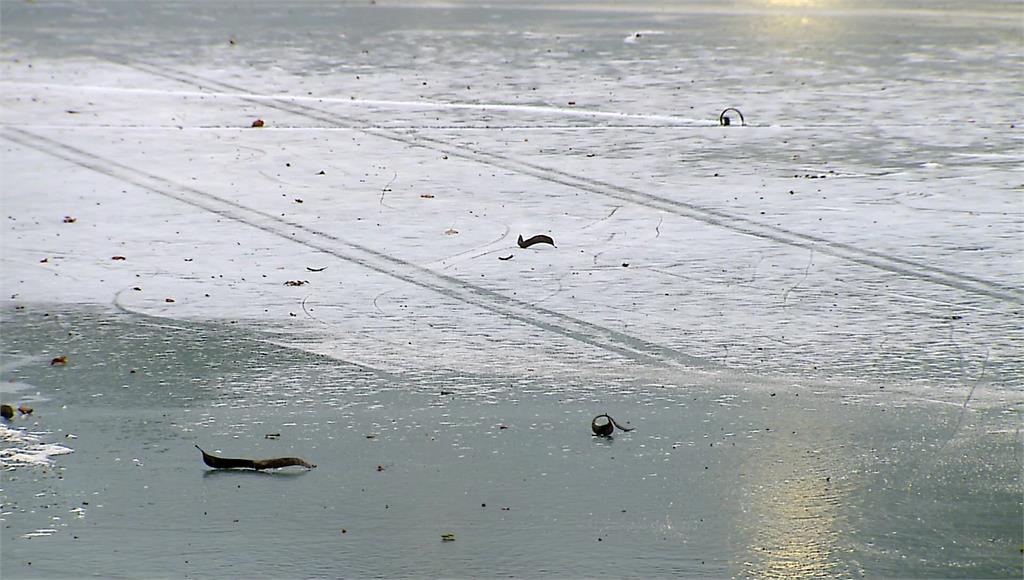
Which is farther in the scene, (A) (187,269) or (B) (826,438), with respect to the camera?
(A) (187,269)

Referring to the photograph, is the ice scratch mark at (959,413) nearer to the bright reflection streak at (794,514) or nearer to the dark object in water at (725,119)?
the bright reflection streak at (794,514)

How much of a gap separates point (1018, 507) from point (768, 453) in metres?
0.64

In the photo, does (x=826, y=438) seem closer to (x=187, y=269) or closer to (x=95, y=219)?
(x=187, y=269)

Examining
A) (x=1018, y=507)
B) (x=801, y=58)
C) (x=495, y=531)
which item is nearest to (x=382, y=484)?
(x=495, y=531)

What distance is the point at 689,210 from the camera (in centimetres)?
620

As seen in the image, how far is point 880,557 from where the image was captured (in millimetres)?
3111

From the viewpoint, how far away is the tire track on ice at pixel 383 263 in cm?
460

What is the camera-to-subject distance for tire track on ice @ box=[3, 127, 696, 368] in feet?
15.1

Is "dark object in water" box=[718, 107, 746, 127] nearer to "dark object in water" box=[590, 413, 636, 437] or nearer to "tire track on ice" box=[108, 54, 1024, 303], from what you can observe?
"tire track on ice" box=[108, 54, 1024, 303]

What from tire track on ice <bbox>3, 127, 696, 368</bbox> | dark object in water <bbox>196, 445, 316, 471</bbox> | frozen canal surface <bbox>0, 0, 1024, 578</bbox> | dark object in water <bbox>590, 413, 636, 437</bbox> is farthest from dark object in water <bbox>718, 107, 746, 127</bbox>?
dark object in water <bbox>196, 445, 316, 471</bbox>

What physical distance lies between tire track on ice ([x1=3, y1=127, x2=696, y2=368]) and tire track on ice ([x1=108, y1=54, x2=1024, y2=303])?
48.4 inches

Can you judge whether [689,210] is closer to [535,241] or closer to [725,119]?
[535,241]

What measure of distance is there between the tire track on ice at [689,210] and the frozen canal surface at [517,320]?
25 mm

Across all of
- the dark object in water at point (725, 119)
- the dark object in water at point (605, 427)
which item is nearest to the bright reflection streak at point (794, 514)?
the dark object in water at point (605, 427)
